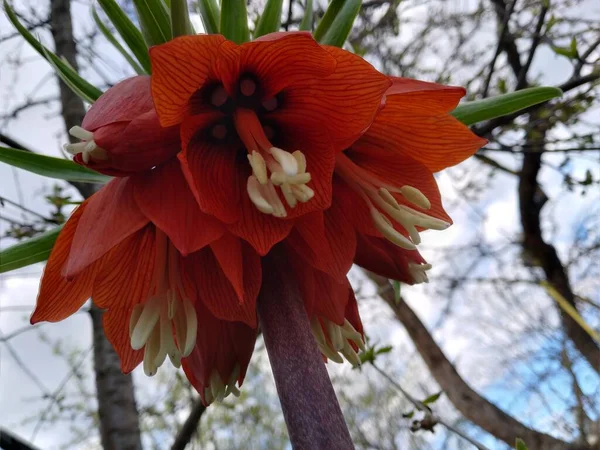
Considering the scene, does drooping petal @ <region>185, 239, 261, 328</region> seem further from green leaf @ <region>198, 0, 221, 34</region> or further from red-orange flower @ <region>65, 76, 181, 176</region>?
green leaf @ <region>198, 0, 221, 34</region>

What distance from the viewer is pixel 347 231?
1.63ft

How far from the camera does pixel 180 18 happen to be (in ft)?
1.57

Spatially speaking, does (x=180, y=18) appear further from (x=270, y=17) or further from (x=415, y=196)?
(x=415, y=196)

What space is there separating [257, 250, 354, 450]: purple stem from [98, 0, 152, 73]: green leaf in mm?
302

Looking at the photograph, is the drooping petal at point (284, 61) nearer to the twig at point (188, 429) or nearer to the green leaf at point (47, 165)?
the green leaf at point (47, 165)

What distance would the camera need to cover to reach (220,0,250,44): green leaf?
505 mm

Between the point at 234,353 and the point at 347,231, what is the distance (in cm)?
15

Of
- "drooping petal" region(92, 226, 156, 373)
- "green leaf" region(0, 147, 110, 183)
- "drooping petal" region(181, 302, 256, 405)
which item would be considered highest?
"green leaf" region(0, 147, 110, 183)

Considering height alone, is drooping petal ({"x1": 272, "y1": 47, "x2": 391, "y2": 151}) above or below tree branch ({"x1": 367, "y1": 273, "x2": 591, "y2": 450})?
below

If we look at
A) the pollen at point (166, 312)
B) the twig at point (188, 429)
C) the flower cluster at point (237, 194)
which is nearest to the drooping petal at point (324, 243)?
the flower cluster at point (237, 194)

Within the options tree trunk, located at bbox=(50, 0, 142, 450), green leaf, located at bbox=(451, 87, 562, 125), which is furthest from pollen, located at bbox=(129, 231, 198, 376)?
tree trunk, located at bbox=(50, 0, 142, 450)

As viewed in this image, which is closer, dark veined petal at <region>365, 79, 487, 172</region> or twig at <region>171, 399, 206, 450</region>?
dark veined petal at <region>365, 79, 487, 172</region>

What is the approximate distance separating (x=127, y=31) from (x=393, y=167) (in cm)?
30

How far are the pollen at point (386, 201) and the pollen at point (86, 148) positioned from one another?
0.20 meters
